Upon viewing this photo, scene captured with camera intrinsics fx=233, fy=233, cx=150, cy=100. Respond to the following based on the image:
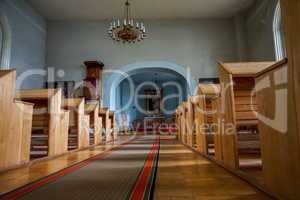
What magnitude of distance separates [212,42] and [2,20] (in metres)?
7.26

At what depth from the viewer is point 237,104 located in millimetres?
2340

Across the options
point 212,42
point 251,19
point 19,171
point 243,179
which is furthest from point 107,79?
point 243,179

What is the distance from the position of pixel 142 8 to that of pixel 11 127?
298 inches

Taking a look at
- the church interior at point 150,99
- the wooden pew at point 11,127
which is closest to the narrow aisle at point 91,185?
the church interior at point 150,99

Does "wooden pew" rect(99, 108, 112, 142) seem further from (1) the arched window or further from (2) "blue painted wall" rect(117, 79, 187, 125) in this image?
(2) "blue painted wall" rect(117, 79, 187, 125)

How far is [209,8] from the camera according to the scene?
28.7ft

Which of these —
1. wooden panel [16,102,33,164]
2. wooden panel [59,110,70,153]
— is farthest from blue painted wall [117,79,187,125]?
wooden panel [16,102,33,164]

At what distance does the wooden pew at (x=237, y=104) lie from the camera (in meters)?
1.95

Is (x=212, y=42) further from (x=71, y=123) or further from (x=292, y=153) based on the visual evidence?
(x=292, y=153)

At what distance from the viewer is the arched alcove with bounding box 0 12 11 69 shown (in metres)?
6.93

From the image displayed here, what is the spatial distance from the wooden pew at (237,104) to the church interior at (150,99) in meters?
0.01

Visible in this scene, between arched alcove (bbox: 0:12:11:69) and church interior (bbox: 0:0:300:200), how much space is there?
0.10 feet

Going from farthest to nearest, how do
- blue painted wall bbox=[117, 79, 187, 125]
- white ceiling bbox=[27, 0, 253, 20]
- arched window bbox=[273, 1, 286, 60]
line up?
1. blue painted wall bbox=[117, 79, 187, 125]
2. white ceiling bbox=[27, 0, 253, 20]
3. arched window bbox=[273, 1, 286, 60]

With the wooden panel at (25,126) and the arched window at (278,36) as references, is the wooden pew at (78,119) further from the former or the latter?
the arched window at (278,36)
